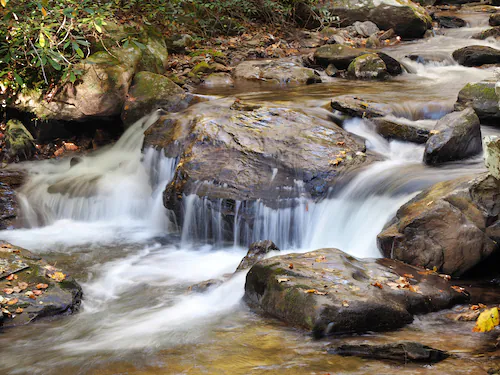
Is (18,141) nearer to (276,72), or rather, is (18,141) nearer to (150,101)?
(150,101)

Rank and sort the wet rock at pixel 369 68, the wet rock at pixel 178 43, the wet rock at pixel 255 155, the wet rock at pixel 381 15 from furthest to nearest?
the wet rock at pixel 381 15 < the wet rock at pixel 178 43 < the wet rock at pixel 369 68 < the wet rock at pixel 255 155

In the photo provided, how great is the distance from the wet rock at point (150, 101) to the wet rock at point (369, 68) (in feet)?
13.6

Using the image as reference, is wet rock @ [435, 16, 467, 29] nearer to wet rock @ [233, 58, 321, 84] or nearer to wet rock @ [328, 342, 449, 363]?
wet rock @ [233, 58, 321, 84]

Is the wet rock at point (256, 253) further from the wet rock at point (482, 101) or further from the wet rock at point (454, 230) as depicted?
the wet rock at point (482, 101)

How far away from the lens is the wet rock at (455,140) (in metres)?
6.78

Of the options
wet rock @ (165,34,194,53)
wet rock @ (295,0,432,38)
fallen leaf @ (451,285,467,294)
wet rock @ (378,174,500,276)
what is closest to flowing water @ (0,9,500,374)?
fallen leaf @ (451,285,467,294)

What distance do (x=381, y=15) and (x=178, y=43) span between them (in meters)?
6.26

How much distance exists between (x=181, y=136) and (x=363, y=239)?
3142 millimetres

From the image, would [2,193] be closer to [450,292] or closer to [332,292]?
[332,292]

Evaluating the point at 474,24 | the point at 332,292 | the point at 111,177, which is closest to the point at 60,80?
the point at 111,177

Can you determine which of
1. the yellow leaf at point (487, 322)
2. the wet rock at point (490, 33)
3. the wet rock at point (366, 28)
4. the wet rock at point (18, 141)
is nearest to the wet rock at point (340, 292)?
the yellow leaf at point (487, 322)

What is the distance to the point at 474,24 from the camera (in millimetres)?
16094

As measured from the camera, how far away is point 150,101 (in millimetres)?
9516

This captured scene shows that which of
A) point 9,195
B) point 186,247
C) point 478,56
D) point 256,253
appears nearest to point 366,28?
point 478,56
